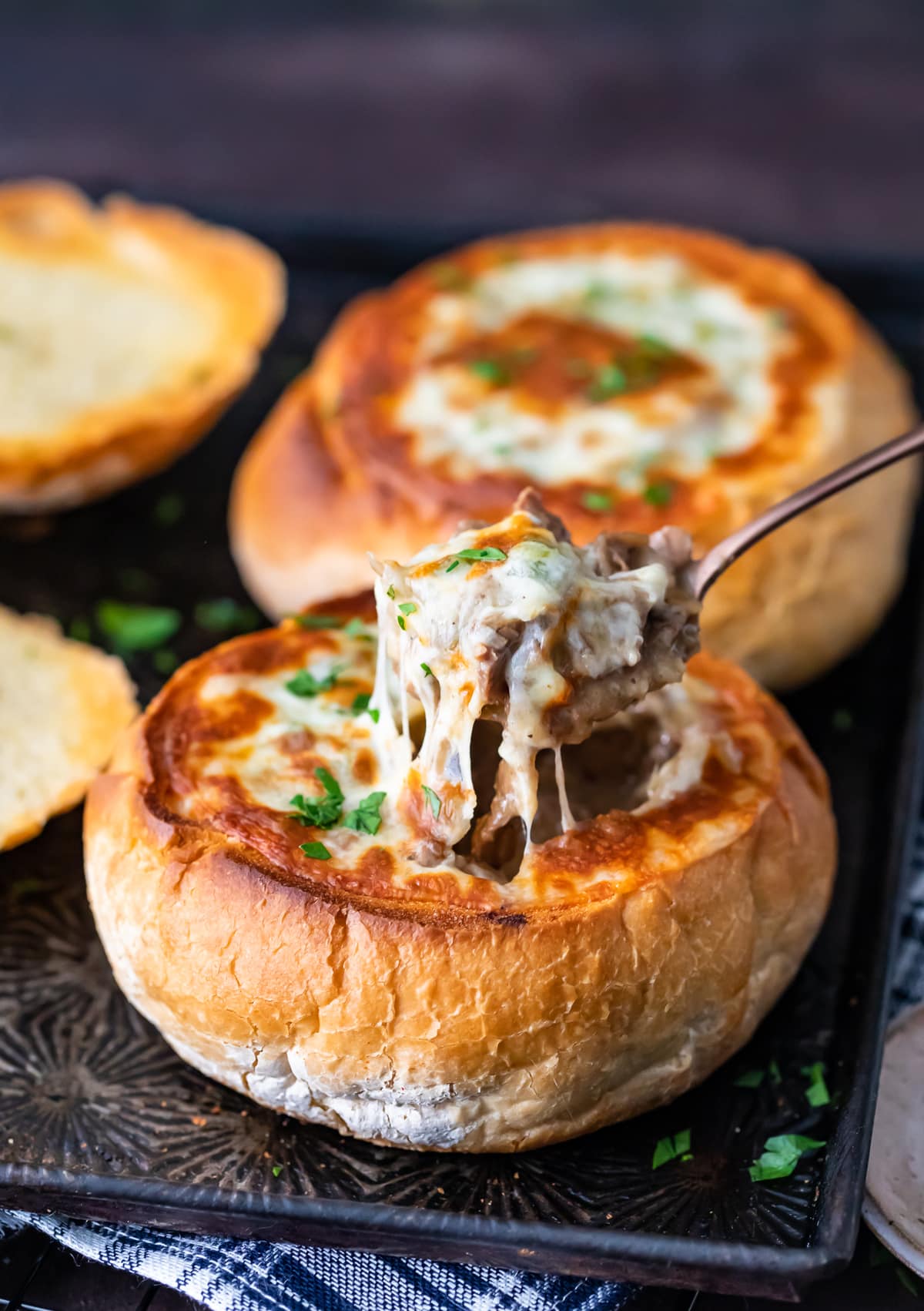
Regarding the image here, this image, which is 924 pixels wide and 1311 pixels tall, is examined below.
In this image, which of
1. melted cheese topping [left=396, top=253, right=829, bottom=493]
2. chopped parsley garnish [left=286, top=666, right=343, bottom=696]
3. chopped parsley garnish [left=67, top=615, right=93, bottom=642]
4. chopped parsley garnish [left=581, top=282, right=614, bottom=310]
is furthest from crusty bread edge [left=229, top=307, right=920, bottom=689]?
chopped parsley garnish [left=581, top=282, right=614, bottom=310]

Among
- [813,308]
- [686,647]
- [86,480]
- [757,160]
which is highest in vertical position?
[686,647]

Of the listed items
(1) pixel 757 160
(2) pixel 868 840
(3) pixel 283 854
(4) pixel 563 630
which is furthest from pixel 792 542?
(1) pixel 757 160

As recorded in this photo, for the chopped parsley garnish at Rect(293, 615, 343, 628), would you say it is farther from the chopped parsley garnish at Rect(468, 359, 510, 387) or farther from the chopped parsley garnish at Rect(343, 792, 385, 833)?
the chopped parsley garnish at Rect(468, 359, 510, 387)

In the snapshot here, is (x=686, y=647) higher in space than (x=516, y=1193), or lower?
higher

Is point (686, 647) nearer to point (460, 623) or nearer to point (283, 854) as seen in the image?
point (460, 623)

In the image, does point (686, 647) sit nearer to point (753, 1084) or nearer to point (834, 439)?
point (753, 1084)

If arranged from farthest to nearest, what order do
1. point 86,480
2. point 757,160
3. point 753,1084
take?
point 757,160, point 86,480, point 753,1084

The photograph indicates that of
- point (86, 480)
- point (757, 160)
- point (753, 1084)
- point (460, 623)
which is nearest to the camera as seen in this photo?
point (460, 623)

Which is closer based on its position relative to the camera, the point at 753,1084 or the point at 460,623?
the point at 460,623
